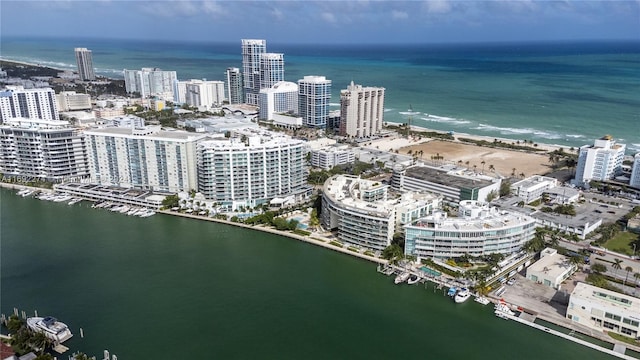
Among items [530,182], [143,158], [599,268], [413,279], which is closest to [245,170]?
[143,158]

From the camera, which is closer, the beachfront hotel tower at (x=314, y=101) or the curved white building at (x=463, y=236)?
the curved white building at (x=463, y=236)

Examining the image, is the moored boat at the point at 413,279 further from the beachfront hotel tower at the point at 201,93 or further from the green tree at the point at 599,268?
the beachfront hotel tower at the point at 201,93

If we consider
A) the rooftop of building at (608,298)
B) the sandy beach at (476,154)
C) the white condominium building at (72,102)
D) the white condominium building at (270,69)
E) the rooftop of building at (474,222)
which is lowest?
the rooftop of building at (608,298)

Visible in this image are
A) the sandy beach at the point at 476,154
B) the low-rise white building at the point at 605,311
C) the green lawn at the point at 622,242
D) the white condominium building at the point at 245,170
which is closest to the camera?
the low-rise white building at the point at 605,311

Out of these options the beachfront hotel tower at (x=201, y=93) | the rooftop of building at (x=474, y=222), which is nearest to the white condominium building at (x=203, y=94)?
the beachfront hotel tower at (x=201, y=93)

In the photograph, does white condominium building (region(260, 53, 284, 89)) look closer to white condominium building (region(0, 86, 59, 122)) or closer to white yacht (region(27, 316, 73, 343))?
white condominium building (region(0, 86, 59, 122))

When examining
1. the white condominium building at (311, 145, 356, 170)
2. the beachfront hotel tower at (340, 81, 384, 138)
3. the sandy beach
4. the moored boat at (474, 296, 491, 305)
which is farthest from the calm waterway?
the beachfront hotel tower at (340, 81, 384, 138)

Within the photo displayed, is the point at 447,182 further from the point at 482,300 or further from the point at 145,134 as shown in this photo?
the point at 145,134
